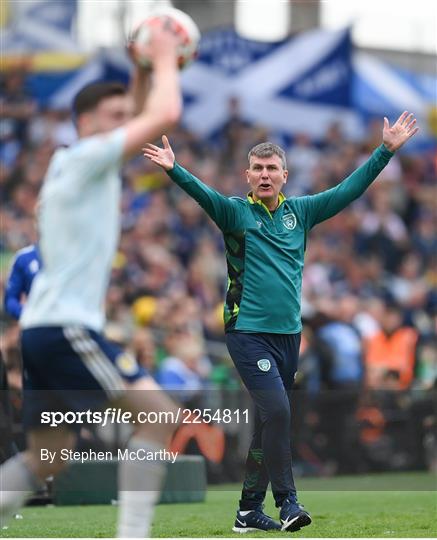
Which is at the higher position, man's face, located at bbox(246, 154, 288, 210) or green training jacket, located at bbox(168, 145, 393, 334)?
man's face, located at bbox(246, 154, 288, 210)

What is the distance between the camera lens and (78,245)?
20.5 feet

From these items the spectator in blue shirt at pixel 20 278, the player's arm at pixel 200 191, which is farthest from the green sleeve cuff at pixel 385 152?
the spectator in blue shirt at pixel 20 278

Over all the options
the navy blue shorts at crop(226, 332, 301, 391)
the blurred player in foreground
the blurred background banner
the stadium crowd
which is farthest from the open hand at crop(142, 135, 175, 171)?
the blurred background banner

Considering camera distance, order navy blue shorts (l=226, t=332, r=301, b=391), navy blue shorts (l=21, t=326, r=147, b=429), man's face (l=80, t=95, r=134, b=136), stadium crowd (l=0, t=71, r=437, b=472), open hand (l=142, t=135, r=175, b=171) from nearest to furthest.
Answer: navy blue shorts (l=21, t=326, r=147, b=429), man's face (l=80, t=95, r=134, b=136), open hand (l=142, t=135, r=175, b=171), navy blue shorts (l=226, t=332, r=301, b=391), stadium crowd (l=0, t=71, r=437, b=472)

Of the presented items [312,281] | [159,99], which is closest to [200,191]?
[159,99]

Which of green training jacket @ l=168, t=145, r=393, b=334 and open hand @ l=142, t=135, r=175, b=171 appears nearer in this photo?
open hand @ l=142, t=135, r=175, b=171

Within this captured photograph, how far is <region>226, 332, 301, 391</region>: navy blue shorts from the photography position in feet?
29.1

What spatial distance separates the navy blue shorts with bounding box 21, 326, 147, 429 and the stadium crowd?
6.77m

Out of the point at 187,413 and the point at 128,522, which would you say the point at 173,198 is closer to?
the point at 187,413

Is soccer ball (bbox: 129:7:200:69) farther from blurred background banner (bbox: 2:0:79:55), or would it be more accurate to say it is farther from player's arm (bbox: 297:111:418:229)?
blurred background banner (bbox: 2:0:79:55)

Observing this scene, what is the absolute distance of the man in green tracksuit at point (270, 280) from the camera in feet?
29.1

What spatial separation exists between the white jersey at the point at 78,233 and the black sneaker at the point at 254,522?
3.26 metres

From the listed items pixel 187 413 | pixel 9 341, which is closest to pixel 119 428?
pixel 187 413

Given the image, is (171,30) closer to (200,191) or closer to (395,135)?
(200,191)
